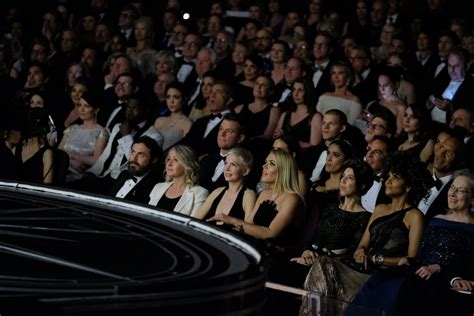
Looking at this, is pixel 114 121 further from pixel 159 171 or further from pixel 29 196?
pixel 29 196

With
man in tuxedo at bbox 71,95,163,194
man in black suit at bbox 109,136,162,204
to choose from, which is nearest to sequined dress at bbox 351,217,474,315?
man in black suit at bbox 109,136,162,204

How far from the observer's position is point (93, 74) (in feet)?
36.0

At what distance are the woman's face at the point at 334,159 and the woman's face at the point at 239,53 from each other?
3.00 meters

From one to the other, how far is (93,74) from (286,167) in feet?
15.5

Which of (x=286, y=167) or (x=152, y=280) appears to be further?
(x=286, y=167)

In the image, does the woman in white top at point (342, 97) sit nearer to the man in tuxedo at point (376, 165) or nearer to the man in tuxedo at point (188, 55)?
the man in tuxedo at point (376, 165)

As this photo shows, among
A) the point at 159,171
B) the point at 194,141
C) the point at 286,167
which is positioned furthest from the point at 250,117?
the point at 286,167

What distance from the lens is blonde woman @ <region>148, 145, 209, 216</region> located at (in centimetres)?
713

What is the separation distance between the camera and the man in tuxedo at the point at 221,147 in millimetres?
7770

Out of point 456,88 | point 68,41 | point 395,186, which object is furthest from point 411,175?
point 68,41

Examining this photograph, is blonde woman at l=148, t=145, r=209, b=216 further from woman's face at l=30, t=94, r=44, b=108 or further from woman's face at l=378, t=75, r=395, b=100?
woman's face at l=30, t=94, r=44, b=108

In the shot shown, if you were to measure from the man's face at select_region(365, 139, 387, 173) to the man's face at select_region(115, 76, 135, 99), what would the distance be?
10.2 ft

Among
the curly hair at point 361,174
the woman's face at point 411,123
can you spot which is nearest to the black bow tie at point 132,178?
the curly hair at point 361,174

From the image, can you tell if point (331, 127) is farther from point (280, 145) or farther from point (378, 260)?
point (378, 260)
